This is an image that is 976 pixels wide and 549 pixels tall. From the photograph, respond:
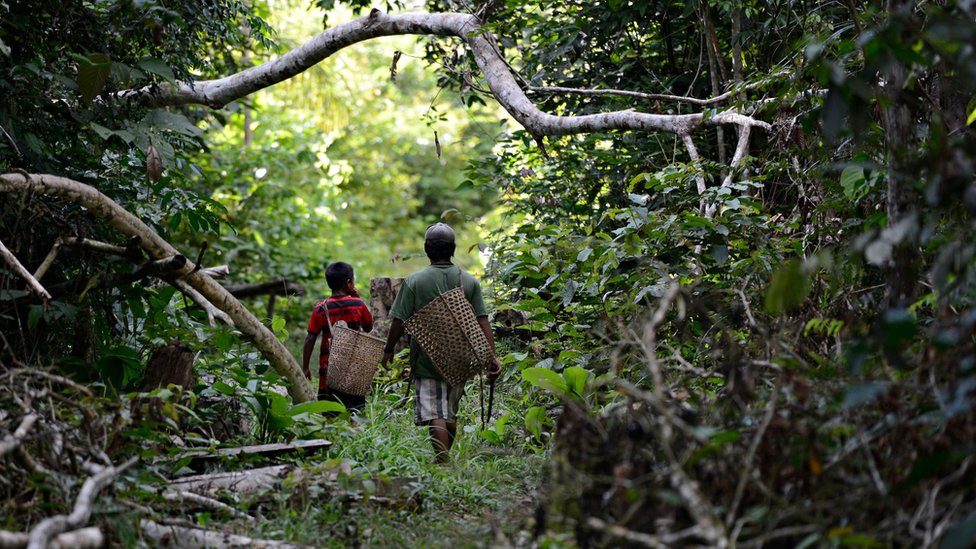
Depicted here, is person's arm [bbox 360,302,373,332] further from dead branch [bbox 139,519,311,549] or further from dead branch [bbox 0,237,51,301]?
dead branch [bbox 139,519,311,549]

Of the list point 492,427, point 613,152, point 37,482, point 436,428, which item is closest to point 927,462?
point 37,482

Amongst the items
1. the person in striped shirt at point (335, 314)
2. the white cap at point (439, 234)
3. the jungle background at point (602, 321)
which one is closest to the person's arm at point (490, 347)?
the jungle background at point (602, 321)

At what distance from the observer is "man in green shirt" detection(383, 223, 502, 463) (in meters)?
5.83

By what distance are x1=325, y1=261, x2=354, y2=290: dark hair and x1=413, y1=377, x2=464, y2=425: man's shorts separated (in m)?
1.47

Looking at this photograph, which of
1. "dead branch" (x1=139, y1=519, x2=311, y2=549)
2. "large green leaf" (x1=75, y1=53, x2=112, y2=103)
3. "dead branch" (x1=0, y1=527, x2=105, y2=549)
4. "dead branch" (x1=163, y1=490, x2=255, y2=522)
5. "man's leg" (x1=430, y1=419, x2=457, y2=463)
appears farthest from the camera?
"man's leg" (x1=430, y1=419, x2=457, y2=463)

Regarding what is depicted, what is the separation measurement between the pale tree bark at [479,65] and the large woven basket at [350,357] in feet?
6.25

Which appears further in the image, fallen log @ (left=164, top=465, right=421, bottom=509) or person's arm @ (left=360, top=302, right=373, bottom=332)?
person's arm @ (left=360, top=302, right=373, bottom=332)

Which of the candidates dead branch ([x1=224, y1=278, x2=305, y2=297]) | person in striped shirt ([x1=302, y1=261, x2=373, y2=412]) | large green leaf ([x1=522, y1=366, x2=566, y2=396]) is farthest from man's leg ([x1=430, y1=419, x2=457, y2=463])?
dead branch ([x1=224, y1=278, x2=305, y2=297])

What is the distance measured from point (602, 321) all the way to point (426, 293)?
44.2 inches

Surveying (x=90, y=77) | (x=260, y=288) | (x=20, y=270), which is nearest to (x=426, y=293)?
(x=90, y=77)

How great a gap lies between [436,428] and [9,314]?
8.27ft

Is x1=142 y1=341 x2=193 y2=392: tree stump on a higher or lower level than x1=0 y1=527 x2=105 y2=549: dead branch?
higher

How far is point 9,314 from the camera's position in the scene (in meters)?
4.85

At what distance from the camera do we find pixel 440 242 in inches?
233
